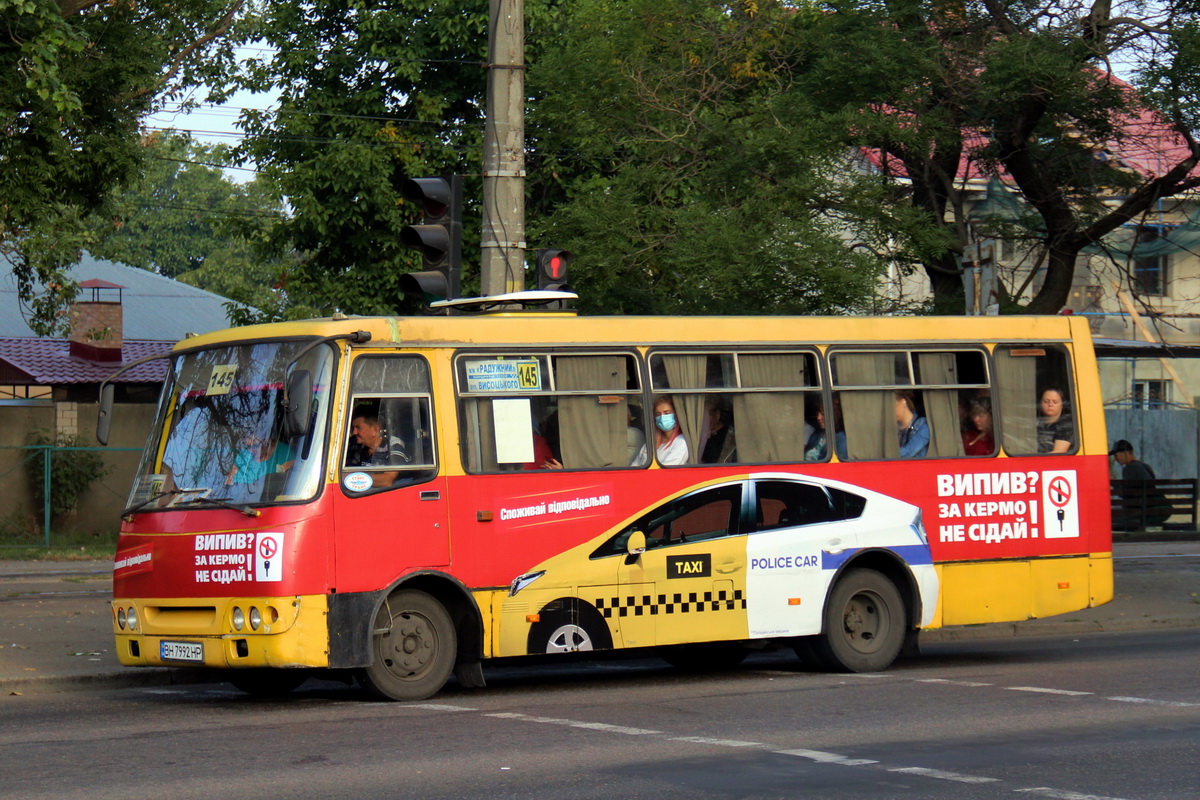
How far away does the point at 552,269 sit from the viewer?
13297 mm

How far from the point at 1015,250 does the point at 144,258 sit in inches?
2533

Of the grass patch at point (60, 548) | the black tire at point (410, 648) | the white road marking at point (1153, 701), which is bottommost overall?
the white road marking at point (1153, 701)

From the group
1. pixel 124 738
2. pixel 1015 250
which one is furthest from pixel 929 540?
pixel 1015 250

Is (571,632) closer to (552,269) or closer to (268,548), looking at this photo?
(268,548)

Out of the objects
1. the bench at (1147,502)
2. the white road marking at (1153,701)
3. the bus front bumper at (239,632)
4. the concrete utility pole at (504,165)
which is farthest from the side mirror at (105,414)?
A: the bench at (1147,502)

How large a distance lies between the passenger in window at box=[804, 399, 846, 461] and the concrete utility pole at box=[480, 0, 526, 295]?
2.57 metres

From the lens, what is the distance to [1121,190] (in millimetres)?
18312

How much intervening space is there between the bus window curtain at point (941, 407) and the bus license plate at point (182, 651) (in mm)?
6002

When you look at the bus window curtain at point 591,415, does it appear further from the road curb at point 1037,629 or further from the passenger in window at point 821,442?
the road curb at point 1037,629

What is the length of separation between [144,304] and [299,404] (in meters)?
36.1

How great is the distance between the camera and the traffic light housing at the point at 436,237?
1256cm

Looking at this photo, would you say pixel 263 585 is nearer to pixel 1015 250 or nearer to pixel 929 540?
pixel 929 540

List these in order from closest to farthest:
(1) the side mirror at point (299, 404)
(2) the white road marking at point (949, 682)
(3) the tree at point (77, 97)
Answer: (1) the side mirror at point (299, 404), (2) the white road marking at point (949, 682), (3) the tree at point (77, 97)

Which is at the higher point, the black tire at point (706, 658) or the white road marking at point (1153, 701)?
the black tire at point (706, 658)
